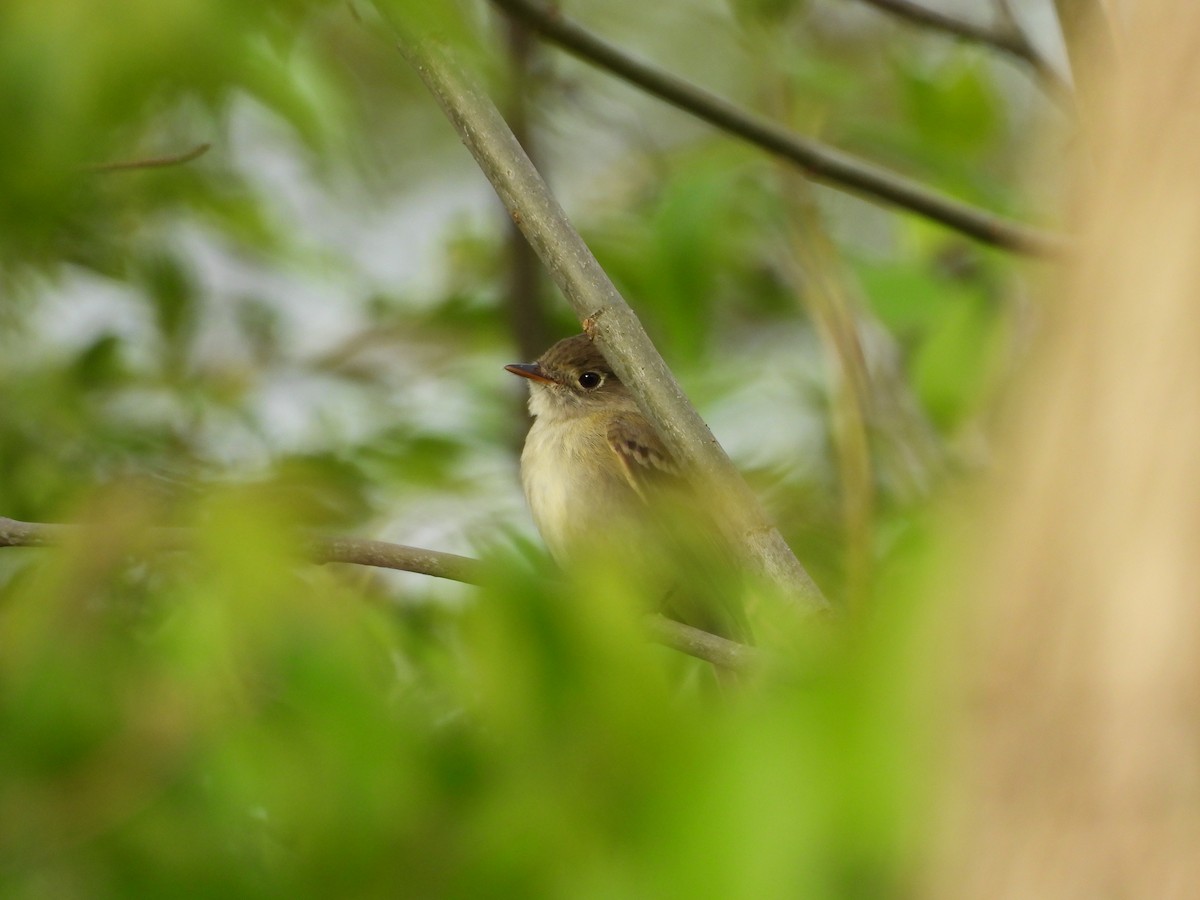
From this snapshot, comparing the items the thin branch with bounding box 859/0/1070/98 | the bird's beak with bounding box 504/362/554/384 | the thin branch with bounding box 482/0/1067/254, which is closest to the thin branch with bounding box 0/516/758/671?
the thin branch with bounding box 482/0/1067/254

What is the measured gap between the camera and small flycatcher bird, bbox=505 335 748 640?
6.09 metres

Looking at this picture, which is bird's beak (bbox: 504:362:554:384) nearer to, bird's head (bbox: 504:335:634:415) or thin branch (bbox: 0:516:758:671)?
bird's head (bbox: 504:335:634:415)

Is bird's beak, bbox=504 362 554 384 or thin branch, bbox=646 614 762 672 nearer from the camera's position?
thin branch, bbox=646 614 762 672

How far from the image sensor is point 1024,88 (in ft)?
37.3

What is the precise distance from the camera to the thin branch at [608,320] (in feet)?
11.2

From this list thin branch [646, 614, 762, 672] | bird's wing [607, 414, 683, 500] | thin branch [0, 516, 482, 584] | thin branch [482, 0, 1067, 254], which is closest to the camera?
thin branch [646, 614, 762, 672]

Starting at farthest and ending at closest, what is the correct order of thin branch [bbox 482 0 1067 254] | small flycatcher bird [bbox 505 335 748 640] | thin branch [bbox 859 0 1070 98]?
small flycatcher bird [bbox 505 335 748 640] < thin branch [bbox 859 0 1070 98] < thin branch [bbox 482 0 1067 254]

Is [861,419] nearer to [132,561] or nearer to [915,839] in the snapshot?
[132,561]

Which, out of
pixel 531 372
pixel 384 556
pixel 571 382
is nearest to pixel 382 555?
pixel 384 556

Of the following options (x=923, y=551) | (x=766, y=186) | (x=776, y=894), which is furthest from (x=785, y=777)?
(x=766, y=186)

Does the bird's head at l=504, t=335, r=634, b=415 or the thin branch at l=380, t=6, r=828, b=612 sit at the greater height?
the bird's head at l=504, t=335, r=634, b=415

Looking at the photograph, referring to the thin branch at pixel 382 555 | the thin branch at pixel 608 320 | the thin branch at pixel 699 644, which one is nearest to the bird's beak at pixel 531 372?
the thin branch at pixel 608 320

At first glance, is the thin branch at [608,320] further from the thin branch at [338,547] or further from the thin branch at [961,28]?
the thin branch at [961,28]

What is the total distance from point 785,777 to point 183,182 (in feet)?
19.6
